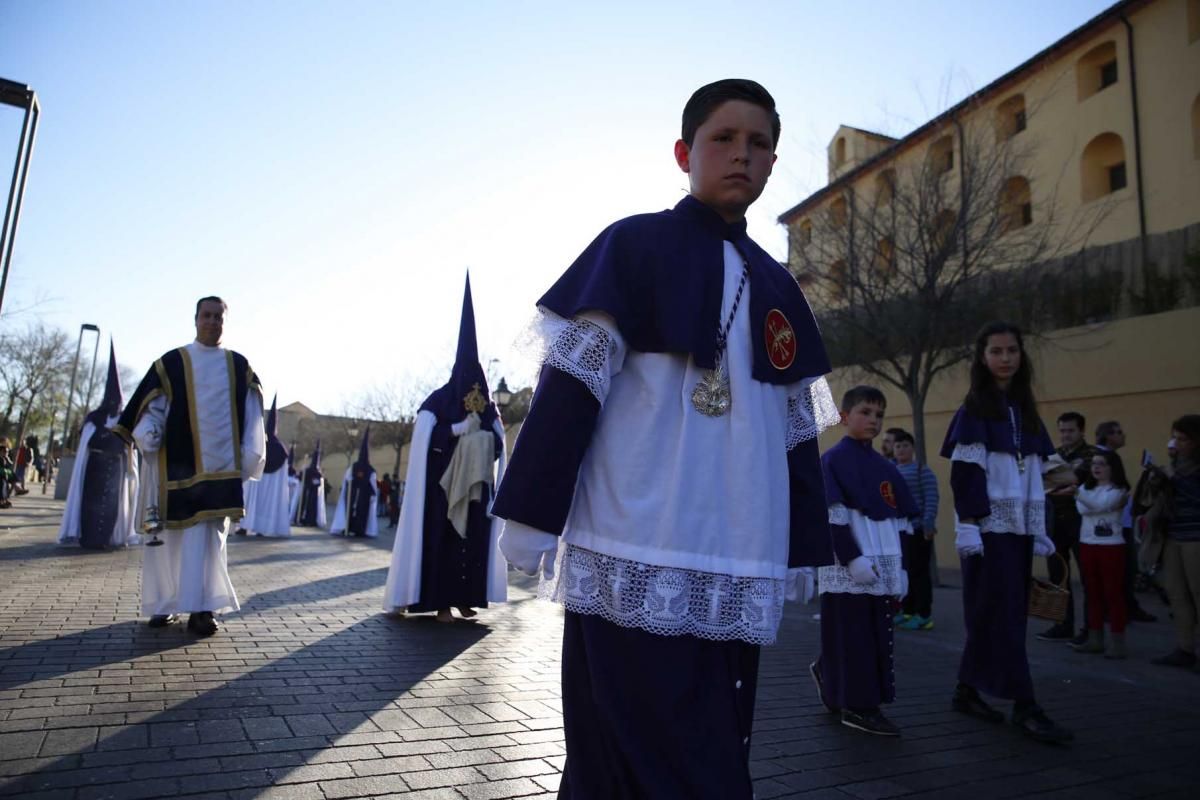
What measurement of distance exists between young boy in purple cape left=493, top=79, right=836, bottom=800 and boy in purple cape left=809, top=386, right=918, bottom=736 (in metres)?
2.58

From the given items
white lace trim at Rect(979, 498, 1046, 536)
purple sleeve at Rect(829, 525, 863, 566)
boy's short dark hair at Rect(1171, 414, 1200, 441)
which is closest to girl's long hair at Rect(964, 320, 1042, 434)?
white lace trim at Rect(979, 498, 1046, 536)

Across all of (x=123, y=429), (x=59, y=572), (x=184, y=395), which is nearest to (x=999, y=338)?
(x=184, y=395)

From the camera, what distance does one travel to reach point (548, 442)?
6.64ft

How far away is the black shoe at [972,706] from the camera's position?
189 inches

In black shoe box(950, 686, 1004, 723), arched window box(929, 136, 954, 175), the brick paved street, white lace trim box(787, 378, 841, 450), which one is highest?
arched window box(929, 136, 954, 175)

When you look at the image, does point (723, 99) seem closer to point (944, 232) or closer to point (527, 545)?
point (527, 545)

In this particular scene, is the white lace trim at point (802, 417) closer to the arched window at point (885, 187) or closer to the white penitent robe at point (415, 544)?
the white penitent robe at point (415, 544)

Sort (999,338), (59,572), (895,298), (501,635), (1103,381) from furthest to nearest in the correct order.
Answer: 1. (895,298)
2. (1103,381)
3. (59,572)
4. (501,635)
5. (999,338)

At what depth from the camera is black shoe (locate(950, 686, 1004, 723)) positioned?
189 inches

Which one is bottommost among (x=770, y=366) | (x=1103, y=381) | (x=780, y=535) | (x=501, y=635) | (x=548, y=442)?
(x=501, y=635)

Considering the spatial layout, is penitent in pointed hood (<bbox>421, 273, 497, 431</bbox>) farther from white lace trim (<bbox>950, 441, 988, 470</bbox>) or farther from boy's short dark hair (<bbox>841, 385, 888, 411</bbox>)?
white lace trim (<bbox>950, 441, 988, 470</bbox>)

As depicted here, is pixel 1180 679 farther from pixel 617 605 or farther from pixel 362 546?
pixel 362 546

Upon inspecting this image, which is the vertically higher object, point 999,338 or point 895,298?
point 895,298

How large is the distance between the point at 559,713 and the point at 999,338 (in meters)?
3.42
